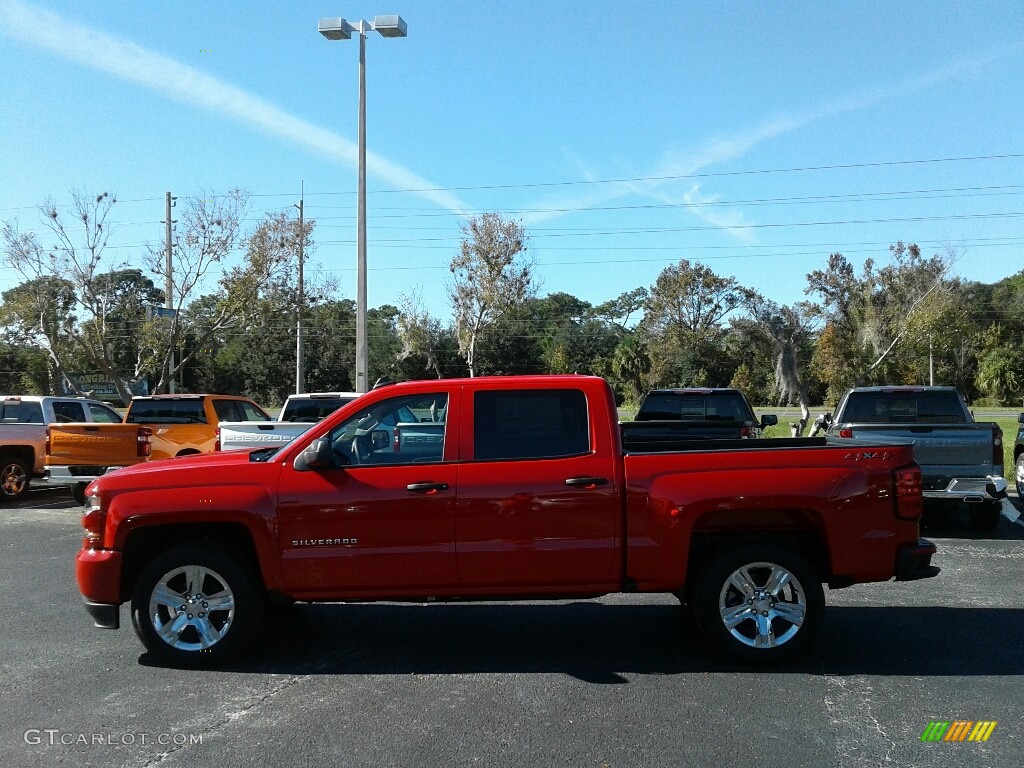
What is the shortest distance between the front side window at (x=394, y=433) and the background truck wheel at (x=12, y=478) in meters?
11.6

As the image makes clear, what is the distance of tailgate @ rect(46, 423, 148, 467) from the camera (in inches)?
534

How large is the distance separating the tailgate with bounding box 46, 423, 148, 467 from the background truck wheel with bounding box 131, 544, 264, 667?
867 centimetres

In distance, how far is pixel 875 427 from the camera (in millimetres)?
10320

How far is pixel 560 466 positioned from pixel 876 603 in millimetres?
3503

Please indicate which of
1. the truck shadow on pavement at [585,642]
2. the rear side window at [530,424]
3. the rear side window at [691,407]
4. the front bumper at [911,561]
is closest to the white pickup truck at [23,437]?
the truck shadow on pavement at [585,642]

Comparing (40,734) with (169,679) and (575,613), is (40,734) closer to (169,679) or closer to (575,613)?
(169,679)

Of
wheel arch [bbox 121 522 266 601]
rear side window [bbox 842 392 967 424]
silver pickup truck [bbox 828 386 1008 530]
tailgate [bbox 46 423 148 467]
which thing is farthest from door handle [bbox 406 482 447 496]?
tailgate [bbox 46 423 148 467]

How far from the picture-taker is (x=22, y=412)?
15.4 metres

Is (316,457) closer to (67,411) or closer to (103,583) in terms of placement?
(103,583)

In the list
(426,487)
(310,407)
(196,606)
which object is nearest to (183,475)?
(196,606)

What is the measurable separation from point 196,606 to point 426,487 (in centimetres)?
169

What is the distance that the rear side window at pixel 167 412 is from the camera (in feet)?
49.4

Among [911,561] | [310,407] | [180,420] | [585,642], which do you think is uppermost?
[310,407]

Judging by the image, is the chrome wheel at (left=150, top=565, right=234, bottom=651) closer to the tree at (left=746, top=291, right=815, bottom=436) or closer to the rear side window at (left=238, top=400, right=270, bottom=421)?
the rear side window at (left=238, top=400, right=270, bottom=421)
